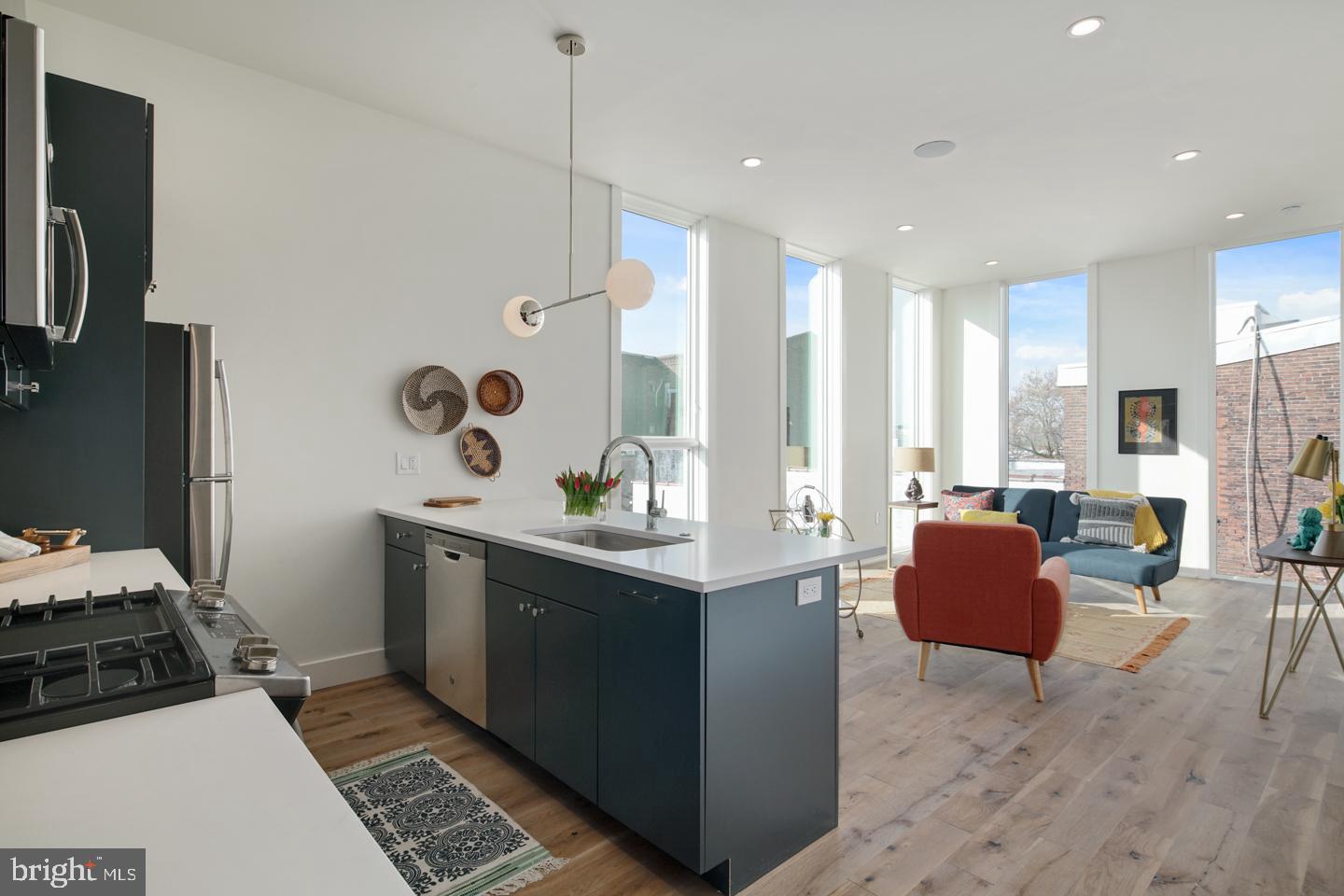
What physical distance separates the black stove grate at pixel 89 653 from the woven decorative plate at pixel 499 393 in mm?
2596

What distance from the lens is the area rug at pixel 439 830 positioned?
1.91 metres

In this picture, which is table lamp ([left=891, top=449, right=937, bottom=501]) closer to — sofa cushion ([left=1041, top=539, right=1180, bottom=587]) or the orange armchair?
sofa cushion ([left=1041, top=539, right=1180, bottom=587])

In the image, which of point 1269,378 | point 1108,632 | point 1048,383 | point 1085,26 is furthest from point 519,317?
point 1269,378

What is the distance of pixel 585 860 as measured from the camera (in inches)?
78.4

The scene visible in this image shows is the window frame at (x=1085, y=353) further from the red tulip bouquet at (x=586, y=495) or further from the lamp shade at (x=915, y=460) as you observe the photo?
the red tulip bouquet at (x=586, y=495)

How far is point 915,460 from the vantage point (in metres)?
6.71

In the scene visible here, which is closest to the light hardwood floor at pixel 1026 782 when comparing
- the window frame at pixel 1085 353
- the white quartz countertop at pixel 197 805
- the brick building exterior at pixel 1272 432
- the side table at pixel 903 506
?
the white quartz countertop at pixel 197 805

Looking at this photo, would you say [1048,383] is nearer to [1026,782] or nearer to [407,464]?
[1026,782]

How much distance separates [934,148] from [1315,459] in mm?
2410

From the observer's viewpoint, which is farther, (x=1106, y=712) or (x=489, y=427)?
(x=489, y=427)

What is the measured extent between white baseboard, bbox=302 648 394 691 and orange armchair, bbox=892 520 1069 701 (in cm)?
267

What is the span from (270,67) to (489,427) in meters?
1.96

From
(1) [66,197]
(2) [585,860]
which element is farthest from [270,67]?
(2) [585,860]

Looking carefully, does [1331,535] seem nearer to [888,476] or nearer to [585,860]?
[585,860]
